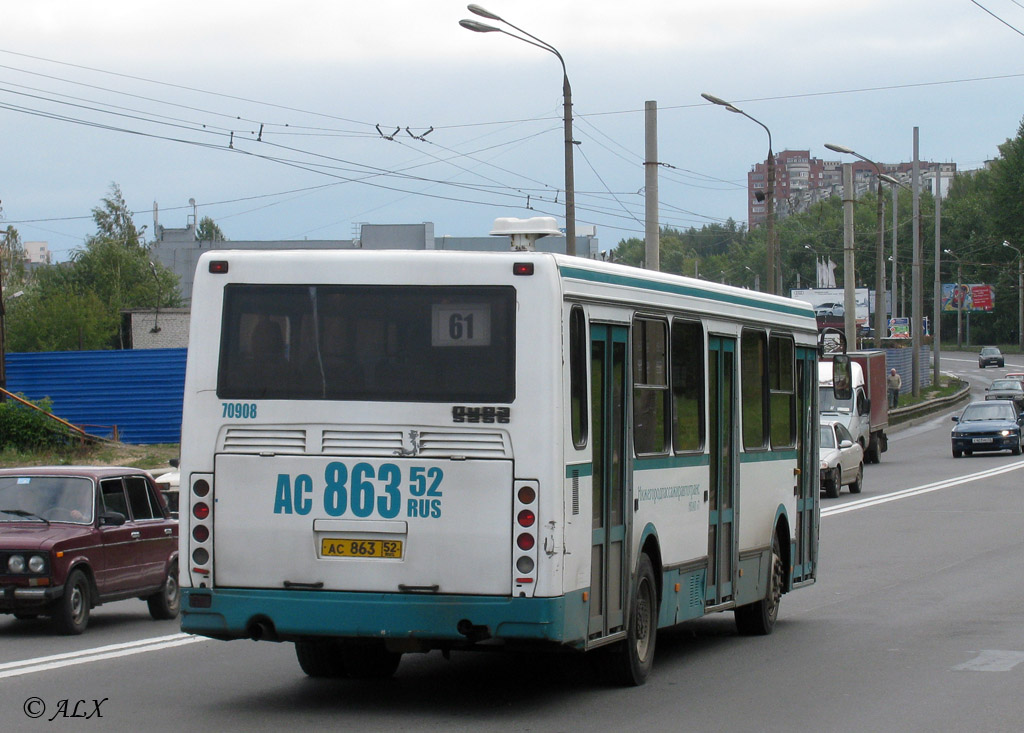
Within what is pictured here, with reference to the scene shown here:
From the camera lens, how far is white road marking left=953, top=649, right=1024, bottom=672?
10.5 metres

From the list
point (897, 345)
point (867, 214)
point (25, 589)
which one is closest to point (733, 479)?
point (25, 589)

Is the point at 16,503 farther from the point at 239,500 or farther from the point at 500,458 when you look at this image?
the point at 500,458

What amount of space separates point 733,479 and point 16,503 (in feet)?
20.1

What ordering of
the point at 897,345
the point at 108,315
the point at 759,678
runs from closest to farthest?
the point at 759,678, the point at 108,315, the point at 897,345

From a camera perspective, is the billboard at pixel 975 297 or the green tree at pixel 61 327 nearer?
the green tree at pixel 61 327

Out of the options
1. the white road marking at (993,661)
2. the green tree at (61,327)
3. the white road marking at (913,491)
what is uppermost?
the green tree at (61,327)

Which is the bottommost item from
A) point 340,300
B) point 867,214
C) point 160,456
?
point 160,456

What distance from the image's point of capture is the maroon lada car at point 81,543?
12234 millimetres

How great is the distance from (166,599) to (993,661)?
740cm

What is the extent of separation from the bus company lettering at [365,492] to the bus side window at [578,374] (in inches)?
32.1

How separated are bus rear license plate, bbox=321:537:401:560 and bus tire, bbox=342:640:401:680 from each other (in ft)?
5.71

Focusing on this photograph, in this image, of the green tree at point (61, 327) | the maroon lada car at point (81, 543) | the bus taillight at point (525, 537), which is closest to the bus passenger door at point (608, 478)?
the bus taillight at point (525, 537)

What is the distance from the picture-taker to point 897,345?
92.2 metres

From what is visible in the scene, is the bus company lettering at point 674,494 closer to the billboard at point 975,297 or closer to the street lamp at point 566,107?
the street lamp at point 566,107
